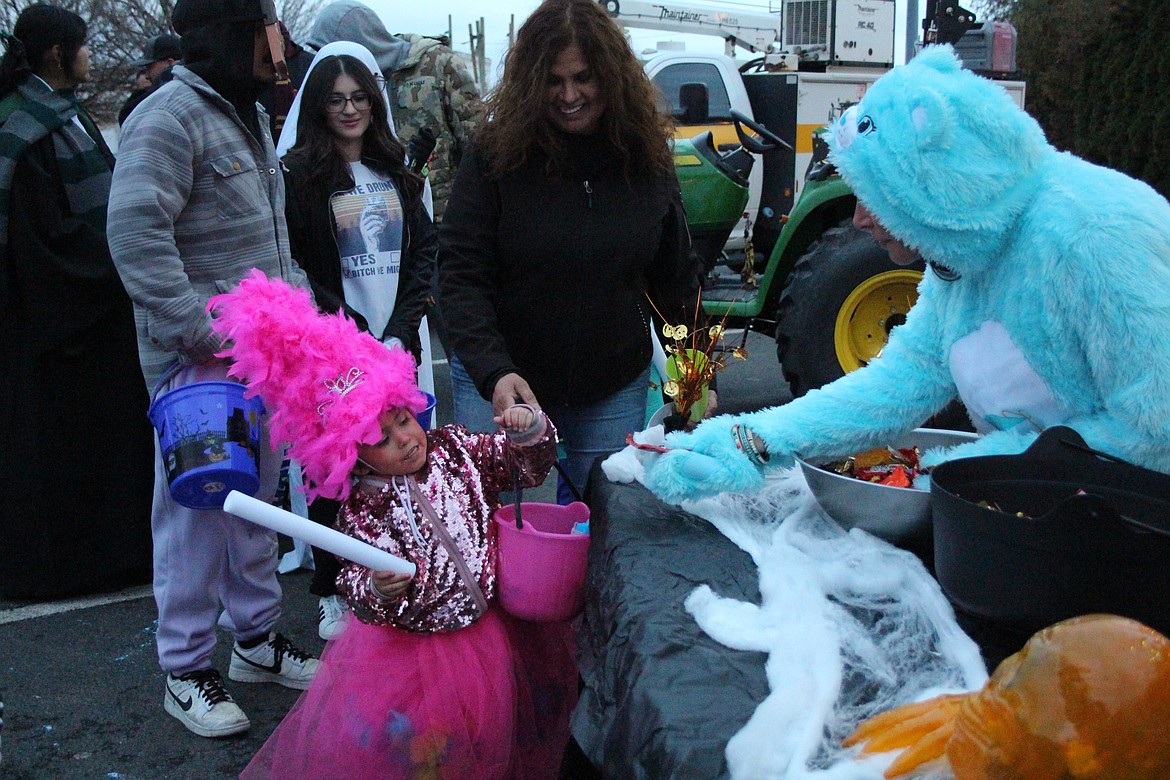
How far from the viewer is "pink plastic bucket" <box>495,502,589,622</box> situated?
1850 mm

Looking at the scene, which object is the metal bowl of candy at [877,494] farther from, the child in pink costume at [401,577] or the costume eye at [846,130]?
the child in pink costume at [401,577]

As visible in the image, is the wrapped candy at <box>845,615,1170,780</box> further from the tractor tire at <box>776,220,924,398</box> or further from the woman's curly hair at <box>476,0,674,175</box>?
the tractor tire at <box>776,220,924,398</box>

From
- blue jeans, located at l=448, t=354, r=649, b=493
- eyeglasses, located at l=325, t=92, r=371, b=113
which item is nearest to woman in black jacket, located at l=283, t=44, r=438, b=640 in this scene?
eyeglasses, located at l=325, t=92, r=371, b=113

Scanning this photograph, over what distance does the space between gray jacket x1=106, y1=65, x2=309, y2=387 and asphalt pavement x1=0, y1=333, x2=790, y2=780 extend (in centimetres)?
99

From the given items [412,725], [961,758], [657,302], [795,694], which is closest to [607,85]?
[657,302]

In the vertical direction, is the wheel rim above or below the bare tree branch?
below

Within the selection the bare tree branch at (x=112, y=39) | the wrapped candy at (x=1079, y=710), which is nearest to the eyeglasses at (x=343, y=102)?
the wrapped candy at (x=1079, y=710)

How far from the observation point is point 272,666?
294cm

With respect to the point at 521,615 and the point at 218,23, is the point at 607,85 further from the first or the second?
the point at 521,615

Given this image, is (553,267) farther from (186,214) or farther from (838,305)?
(838,305)

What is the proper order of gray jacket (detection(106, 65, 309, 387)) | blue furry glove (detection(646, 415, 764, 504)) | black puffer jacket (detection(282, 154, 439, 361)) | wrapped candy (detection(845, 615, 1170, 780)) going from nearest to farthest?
wrapped candy (detection(845, 615, 1170, 780)), blue furry glove (detection(646, 415, 764, 504)), gray jacket (detection(106, 65, 309, 387)), black puffer jacket (detection(282, 154, 439, 361))

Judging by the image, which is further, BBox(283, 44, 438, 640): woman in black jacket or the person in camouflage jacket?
the person in camouflage jacket

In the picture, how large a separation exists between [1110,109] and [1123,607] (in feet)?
43.0

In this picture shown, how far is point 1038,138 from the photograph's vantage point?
1.39 metres
